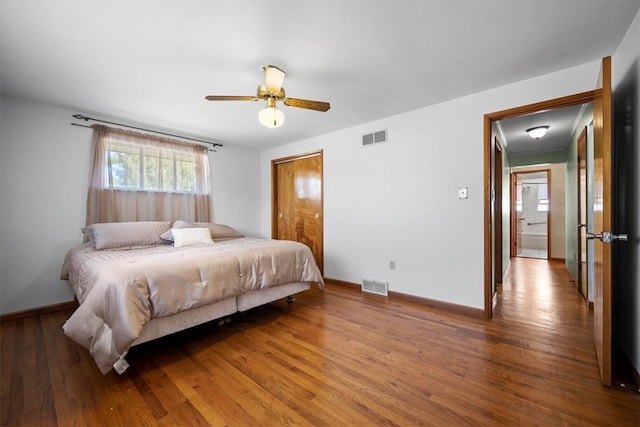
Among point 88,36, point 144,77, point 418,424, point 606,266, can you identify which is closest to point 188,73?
point 144,77

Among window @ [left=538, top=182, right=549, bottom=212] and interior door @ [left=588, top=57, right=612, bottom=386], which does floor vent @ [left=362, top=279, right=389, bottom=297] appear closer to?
interior door @ [left=588, top=57, right=612, bottom=386]

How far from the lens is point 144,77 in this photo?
2.35 m

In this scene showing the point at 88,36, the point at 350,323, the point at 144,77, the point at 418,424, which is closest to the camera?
the point at 418,424

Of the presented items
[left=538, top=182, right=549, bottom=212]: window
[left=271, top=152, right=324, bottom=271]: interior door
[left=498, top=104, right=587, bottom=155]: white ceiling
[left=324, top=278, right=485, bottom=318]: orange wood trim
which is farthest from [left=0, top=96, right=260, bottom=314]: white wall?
[left=538, top=182, right=549, bottom=212]: window

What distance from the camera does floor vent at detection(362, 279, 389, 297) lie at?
133 inches

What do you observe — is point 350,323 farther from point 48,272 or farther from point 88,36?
point 48,272

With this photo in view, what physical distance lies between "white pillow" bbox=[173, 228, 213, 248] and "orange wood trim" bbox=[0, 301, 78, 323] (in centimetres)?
140

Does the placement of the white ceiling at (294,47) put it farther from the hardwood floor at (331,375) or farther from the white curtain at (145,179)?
the hardwood floor at (331,375)

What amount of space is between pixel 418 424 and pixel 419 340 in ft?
3.04

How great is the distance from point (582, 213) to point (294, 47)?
3971mm

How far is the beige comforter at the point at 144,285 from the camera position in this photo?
5.48 feet

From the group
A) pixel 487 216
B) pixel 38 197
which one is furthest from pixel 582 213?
pixel 38 197

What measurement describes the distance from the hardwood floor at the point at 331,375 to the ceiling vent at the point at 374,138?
2159mm

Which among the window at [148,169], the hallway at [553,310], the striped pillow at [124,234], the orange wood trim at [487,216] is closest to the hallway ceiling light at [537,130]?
the orange wood trim at [487,216]
